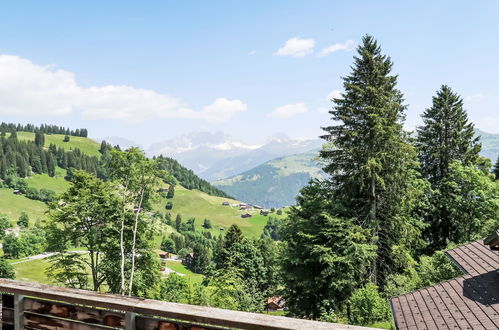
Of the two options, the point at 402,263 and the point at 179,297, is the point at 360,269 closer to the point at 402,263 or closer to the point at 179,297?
the point at 402,263

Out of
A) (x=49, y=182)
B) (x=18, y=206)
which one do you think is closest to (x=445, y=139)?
(x=18, y=206)

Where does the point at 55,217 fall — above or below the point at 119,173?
below

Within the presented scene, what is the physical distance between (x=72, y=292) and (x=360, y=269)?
22703 millimetres

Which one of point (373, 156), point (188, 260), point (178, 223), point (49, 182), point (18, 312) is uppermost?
point (373, 156)

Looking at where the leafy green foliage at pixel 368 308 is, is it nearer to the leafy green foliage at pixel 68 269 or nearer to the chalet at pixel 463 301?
the chalet at pixel 463 301

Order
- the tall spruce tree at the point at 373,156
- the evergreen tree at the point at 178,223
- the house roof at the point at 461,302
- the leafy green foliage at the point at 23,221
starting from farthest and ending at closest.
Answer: the evergreen tree at the point at 178,223
the leafy green foliage at the point at 23,221
the tall spruce tree at the point at 373,156
the house roof at the point at 461,302

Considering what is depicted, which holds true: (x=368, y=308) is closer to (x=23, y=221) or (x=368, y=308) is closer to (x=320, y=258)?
(x=320, y=258)

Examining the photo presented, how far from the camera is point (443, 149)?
3494 cm

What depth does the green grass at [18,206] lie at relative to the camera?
427 ft

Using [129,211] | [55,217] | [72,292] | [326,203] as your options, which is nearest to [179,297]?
[129,211]

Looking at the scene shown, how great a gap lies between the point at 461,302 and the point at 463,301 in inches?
3.3

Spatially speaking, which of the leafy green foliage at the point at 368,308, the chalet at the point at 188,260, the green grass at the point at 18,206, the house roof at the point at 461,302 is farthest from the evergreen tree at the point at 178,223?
the house roof at the point at 461,302

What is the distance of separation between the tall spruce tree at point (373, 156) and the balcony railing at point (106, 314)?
22962 millimetres

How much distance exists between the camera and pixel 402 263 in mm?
26516
